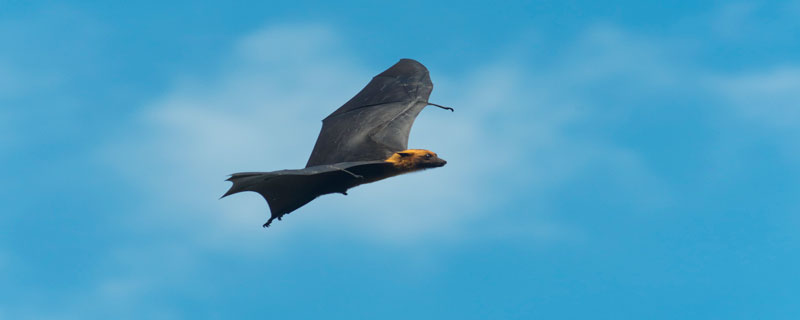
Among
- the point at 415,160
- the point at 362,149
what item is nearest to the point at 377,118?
the point at 362,149

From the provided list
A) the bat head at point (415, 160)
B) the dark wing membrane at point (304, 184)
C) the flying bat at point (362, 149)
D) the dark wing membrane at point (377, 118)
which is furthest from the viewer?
the dark wing membrane at point (377, 118)

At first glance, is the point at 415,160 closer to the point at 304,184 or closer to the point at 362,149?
the point at 362,149

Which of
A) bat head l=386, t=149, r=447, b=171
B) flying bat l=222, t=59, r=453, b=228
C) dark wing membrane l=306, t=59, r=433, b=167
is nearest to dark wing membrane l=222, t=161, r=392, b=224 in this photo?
flying bat l=222, t=59, r=453, b=228

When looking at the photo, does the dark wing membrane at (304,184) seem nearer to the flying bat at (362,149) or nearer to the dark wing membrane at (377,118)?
the flying bat at (362,149)

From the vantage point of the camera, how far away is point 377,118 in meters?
21.5

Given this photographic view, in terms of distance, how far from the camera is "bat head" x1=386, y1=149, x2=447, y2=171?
61.7 ft

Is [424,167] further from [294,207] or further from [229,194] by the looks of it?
[229,194]

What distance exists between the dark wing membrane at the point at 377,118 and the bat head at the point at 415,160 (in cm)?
68

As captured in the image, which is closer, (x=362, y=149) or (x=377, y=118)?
(x=362, y=149)

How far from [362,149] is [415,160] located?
176cm

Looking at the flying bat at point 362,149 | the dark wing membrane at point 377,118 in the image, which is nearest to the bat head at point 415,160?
the flying bat at point 362,149

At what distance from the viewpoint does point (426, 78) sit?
23281mm

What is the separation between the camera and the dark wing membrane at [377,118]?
20.2m

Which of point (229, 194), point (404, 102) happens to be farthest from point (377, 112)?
point (229, 194)
